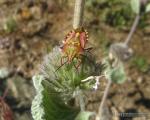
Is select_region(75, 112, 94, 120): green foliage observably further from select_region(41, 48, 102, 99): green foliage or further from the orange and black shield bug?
the orange and black shield bug

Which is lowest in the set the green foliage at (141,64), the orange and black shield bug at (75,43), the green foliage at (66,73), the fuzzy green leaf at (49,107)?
the fuzzy green leaf at (49,107)

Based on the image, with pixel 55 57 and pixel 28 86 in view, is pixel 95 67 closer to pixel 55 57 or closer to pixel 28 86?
pixel 55 57

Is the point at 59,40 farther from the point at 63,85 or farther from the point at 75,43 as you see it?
the point at 75,43

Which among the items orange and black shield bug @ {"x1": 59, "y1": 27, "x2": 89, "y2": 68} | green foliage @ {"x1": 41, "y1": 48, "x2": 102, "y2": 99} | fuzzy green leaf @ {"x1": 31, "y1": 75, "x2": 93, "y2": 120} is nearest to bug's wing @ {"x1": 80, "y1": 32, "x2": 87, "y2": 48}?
orange and black shield bug @ {"x1": 59, "y1": 27, "x2": 89, "y2": 68}

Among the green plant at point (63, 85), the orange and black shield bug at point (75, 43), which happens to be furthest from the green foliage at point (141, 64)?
the orange and black shield bug at point (75, 43)

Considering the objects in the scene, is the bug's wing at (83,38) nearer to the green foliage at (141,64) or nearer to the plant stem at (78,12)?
the plant stem at (78,12)

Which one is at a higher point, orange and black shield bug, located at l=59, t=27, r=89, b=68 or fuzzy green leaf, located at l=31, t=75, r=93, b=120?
orange and black shield bug, located at l=59, t=27, r=89, b=68

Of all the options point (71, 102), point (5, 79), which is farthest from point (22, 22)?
point (71, 102)
